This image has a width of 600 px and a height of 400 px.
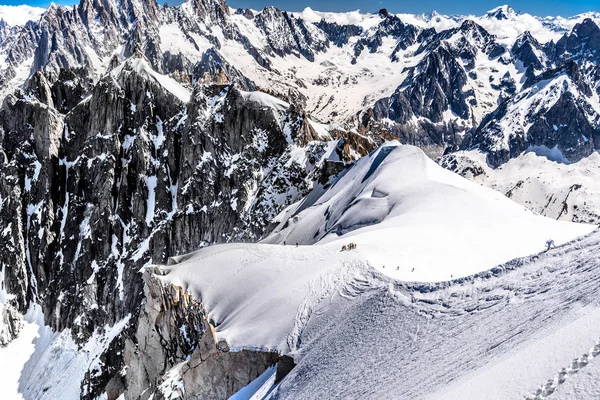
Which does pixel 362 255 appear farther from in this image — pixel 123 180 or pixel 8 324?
pixel 8 324

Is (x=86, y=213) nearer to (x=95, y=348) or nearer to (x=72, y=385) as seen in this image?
(x=95, y=348)

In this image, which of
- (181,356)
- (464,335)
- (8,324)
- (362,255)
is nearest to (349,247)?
(362,255)

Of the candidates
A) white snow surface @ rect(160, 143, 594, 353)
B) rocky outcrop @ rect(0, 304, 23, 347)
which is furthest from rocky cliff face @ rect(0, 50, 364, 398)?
white snow surface @ rect(160, 143, 594, 353)

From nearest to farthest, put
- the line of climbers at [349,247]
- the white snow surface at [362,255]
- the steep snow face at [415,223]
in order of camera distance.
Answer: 1. the white snow surface at [362,255]
2. the steep snow face at [415,223]
3. the line of climbers at [349,247]

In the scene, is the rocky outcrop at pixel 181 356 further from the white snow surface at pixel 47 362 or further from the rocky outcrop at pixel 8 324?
the rocky outcrop at pixel 8 324

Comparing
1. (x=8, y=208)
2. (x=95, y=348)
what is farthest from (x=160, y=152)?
(x=95, y=348)

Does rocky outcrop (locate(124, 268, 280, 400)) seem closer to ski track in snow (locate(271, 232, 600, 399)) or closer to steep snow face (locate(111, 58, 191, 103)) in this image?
ski track in snow (locate(271, 232, 600, 399))

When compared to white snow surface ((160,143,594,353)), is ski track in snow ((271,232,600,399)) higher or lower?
lower

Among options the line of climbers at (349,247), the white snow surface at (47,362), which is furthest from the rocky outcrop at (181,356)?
the white snow surface at (47,362)
